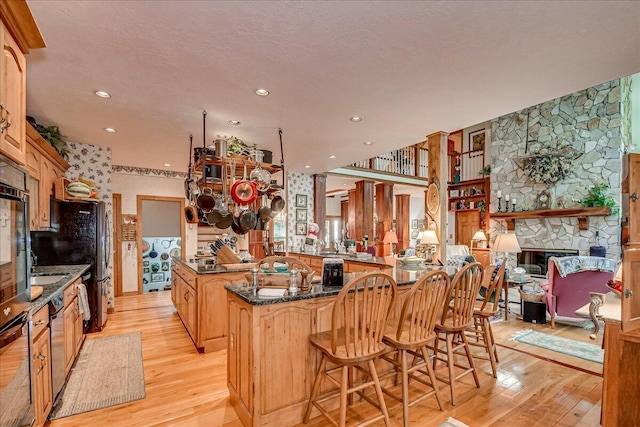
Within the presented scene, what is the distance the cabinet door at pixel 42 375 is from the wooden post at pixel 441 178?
3.70 metres

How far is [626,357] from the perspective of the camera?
1.77 m

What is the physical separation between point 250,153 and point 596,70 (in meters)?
3.07

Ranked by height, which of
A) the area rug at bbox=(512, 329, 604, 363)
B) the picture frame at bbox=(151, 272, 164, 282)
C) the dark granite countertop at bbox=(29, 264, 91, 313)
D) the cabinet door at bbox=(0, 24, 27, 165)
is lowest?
the area rug at bbox=(512, 329, 604, 363)

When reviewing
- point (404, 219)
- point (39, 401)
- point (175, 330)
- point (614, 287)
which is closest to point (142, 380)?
point (39, 401)

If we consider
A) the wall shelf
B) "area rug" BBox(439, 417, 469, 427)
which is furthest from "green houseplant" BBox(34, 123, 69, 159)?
the wall shelf

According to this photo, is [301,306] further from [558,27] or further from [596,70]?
[596,70]

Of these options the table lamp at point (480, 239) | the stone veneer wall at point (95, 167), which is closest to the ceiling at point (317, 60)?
the stone veneer wall at point (95, 167)

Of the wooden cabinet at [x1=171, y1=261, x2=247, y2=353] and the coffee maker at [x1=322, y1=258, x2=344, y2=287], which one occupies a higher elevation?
the coffee maker at [x1=322, y1=258, x2=344, y2=287]

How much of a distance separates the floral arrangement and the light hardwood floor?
465cm

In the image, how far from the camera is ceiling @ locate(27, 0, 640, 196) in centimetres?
166

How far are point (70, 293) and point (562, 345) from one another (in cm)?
504

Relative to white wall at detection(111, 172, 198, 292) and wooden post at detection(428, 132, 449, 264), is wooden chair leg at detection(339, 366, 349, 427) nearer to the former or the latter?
wooden post at detection(428, 132, 449, 264)

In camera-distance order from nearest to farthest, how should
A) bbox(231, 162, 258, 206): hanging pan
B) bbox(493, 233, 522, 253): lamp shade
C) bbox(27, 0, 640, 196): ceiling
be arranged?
bbox(27, 0, 640, 196): ceiling → bbox(231, 162, 258, 206): hanging pan → bbox(493, 233, 522, 253): lamp shade

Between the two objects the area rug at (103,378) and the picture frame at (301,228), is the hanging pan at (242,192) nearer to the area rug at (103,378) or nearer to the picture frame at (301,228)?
the area rug at (103,378)
